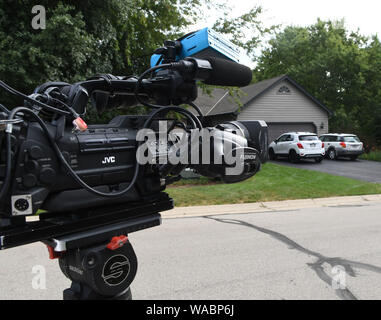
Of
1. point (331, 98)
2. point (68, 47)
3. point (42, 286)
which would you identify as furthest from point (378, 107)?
point (42, 286)

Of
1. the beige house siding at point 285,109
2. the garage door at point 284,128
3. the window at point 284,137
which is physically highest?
the beige house siding at point 285,109

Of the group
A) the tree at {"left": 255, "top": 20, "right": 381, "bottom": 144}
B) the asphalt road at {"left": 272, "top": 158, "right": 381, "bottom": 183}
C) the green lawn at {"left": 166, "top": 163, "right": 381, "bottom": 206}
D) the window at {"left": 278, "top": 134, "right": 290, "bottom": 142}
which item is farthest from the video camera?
the tree at {"left": 255, "top": 20, "right": 381, "bottom": 144}

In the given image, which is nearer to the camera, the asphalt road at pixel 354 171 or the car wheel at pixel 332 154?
the asphalt road at pixel 354 171

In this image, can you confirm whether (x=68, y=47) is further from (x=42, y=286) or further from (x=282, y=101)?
(x=282, y=101)

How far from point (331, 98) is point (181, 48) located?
2990cm

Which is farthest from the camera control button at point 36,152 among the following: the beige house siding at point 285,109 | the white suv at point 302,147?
the beige house siding at point 285,109

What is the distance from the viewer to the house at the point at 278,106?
67.9ft

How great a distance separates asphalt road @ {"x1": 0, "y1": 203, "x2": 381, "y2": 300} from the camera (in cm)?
364

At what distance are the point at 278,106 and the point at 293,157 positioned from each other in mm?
5073

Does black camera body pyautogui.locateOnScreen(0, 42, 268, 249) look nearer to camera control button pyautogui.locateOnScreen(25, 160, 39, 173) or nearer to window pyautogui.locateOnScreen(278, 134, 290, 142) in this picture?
camera control button pyautogui.locateOnScreen(25, 160, 39, 173)

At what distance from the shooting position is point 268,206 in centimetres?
852

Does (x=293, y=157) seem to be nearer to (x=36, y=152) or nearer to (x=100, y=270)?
(x=100, y=270)

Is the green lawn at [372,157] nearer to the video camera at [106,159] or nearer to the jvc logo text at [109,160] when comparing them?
the video camera at [106,159]

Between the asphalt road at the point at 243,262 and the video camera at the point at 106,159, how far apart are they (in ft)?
6.64
